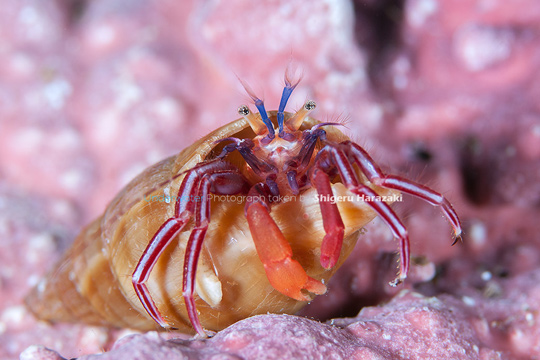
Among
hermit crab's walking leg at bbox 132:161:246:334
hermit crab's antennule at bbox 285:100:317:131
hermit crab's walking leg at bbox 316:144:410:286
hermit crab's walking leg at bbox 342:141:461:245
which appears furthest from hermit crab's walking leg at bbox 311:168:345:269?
hermit crab's walking leg at bbox 132:161:246:334

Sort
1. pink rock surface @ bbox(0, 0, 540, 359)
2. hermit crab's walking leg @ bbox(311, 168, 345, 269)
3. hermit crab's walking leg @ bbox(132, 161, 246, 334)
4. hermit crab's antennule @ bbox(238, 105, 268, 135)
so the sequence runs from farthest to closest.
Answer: pink rock surface @ bbox(0, 0, 540, 359), hermit crab's antennule @ bbox(238, 105, 268, 135), hermit crab's walking leg @ bbox(132, 161, 246, 334), hermit crab's walking leg @ bbox(311, 168, 345, 269)

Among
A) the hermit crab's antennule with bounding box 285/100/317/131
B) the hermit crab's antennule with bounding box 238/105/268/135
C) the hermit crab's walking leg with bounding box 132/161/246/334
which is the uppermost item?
the hermit crab's antennule with bounding box 238/105/268/135

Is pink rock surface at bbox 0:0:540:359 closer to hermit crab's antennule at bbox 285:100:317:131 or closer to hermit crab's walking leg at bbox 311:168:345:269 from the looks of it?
hermit crab's antennule at bbox 285:100:317:131

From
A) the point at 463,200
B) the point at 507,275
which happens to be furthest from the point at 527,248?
the point at 463,200

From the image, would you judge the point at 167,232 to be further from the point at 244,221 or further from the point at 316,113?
the point at 316,113

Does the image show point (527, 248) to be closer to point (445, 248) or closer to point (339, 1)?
point (445, 248)

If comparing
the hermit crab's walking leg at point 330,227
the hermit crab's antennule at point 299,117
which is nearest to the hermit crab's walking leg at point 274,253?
the hermit crab's walking leg at point 330,227

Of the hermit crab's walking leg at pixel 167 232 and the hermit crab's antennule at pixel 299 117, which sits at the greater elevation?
the hermit crab's antennule at pixel 299 117

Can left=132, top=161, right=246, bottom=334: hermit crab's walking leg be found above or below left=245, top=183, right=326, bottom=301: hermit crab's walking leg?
above

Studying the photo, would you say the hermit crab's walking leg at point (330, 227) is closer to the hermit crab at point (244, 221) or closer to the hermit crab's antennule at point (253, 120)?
the hermit crab at point (244, 221)
